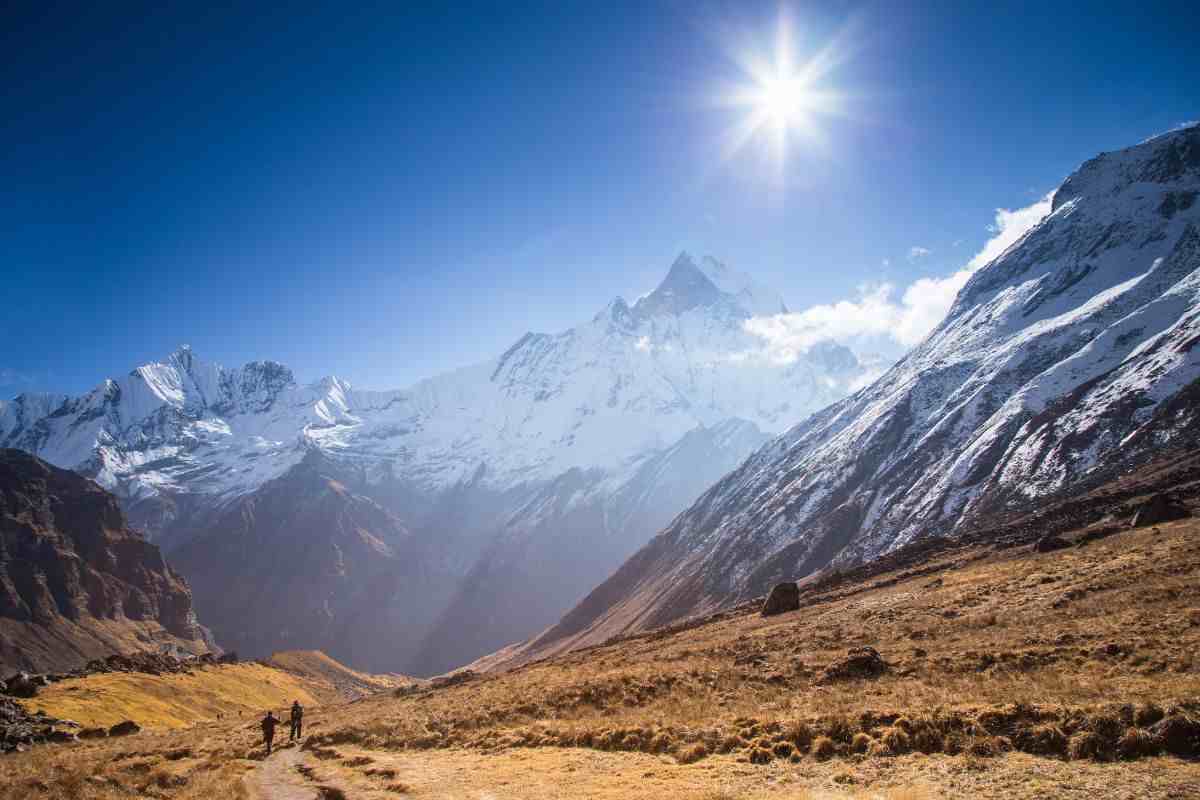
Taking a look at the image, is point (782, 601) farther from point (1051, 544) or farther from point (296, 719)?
point (296, 719)

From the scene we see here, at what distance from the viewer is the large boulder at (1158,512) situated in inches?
1984

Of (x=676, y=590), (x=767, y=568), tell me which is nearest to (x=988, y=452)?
Answer: (x=767, y=568)

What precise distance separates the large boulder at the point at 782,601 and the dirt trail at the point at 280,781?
144 ft

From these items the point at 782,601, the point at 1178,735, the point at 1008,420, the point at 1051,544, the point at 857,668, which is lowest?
the point at 1178,735

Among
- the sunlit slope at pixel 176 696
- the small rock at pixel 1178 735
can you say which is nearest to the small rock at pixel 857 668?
the small rock at pixel 1178 735

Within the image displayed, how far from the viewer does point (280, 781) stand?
24.6m

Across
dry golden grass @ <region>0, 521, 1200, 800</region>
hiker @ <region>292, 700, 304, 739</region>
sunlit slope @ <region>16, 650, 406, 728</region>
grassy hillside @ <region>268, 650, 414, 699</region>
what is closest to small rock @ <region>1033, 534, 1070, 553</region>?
dry golden grass @ <region>0, 521, 1200, 800</region>

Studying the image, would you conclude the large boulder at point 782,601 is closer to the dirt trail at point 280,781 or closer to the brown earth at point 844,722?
the brown earth at point 844,722

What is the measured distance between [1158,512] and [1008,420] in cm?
8486

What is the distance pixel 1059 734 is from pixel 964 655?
13.1 metres

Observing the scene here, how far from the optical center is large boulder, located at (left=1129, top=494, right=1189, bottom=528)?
50.4 metres

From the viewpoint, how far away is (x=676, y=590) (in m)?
165

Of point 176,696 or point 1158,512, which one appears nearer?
point 1158,512

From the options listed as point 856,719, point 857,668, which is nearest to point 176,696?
point 857,668
